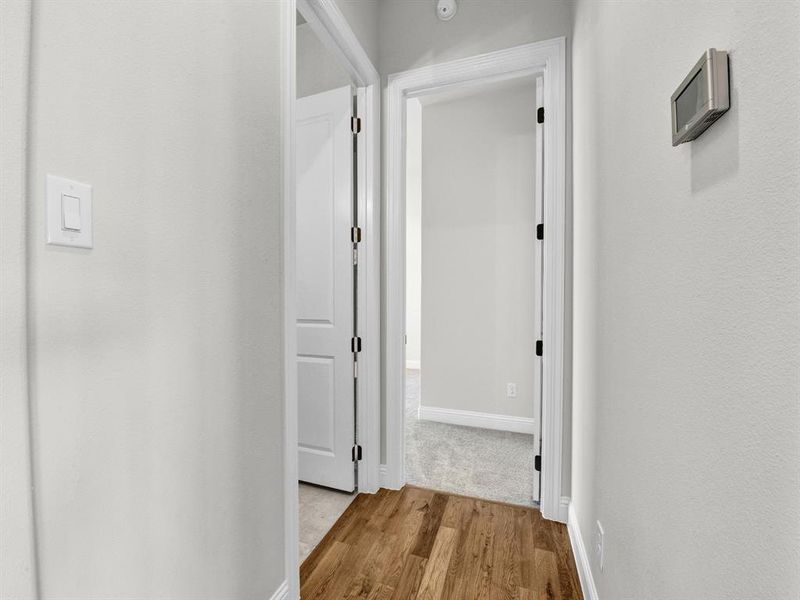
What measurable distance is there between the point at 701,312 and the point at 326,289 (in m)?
1.82

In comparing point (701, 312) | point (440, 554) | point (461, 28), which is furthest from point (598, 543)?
point (461, 28)

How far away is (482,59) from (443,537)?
7.88ft

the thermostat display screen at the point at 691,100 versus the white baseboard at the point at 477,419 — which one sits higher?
the thermostat display screen at the point at 691,100

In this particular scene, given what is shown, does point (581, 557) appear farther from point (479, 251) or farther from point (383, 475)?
point (479, 251)

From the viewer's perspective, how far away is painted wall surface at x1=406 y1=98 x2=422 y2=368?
4.73 meters

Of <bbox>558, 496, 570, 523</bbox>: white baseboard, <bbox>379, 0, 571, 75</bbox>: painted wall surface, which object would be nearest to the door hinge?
<bbox>558, 496, 570, 523</bbox>: white baseboard

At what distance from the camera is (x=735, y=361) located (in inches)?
18.7

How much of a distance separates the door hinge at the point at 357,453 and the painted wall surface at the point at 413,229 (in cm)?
252

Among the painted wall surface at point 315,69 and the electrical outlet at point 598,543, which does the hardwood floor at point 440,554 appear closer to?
the electrical outlet at point 598,543

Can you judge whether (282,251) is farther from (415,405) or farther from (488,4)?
(415,405)

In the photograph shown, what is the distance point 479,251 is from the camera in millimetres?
3258

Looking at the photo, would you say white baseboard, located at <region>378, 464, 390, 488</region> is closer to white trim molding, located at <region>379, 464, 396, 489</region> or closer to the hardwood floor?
white trim molding, located at <region>379, 464, 396, 489</region>

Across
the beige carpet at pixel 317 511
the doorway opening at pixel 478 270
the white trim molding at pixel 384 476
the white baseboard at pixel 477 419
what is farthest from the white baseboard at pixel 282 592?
the white baseboard at pixel 477 419

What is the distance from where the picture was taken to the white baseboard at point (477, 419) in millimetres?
3125
